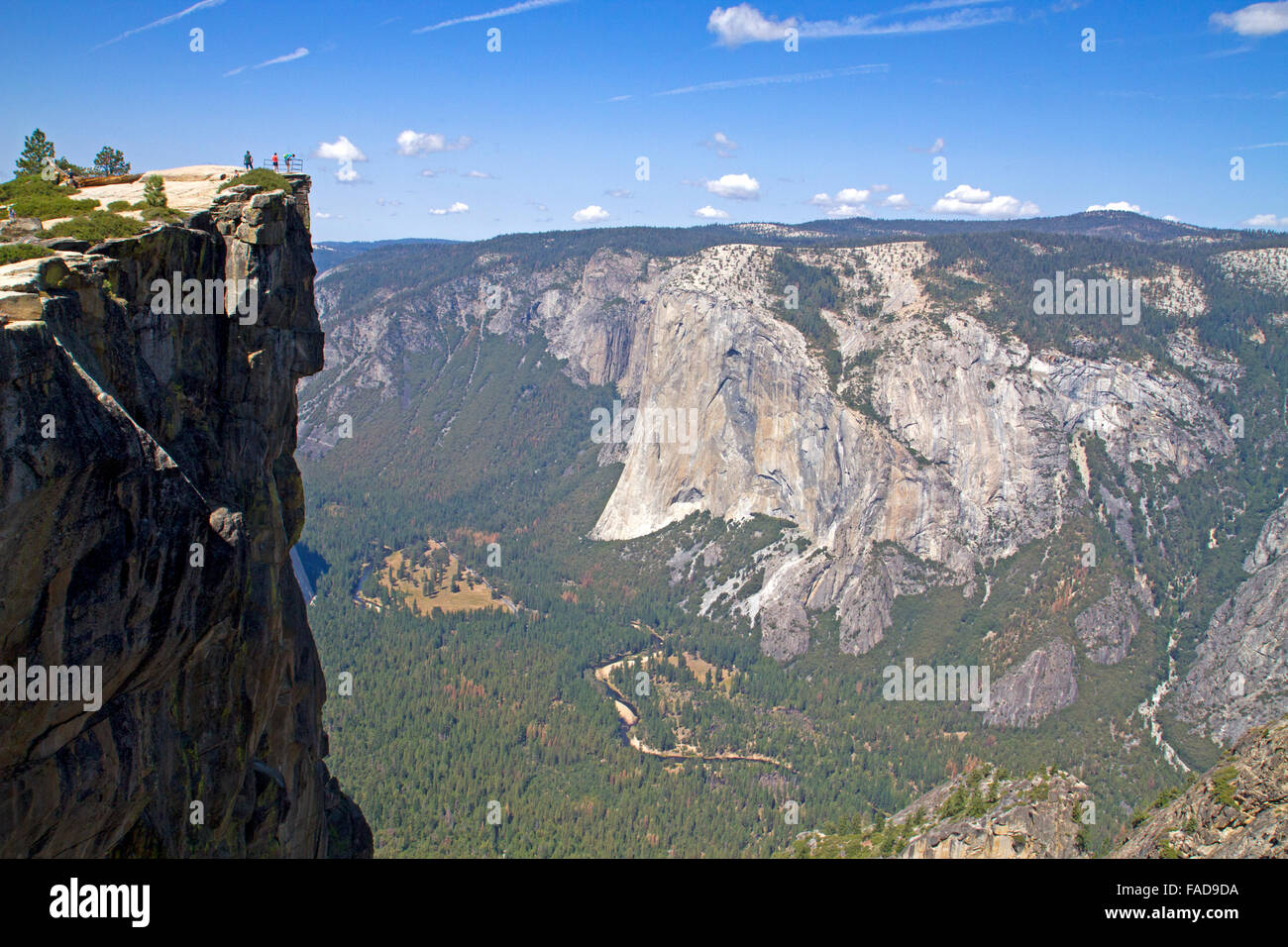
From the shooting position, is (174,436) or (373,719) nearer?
(174,436)

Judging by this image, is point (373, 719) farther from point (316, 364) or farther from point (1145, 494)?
point (1145, 494)

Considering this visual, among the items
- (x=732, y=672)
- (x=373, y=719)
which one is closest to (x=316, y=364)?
(x=373, y=719)

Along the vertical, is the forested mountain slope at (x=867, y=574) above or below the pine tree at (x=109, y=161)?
below

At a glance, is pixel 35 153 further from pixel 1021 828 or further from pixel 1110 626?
pixel 1110 626

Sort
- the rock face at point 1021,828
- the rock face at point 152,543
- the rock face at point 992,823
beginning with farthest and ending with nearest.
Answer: the rock face at point 992,823 < the rock face at point 1021,828 < the rock face at point 152,543

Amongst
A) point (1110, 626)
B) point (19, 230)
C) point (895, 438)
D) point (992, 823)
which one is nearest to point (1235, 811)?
point (992, 823)

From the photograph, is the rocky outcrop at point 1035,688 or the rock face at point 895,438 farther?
the rock face at point 895,438

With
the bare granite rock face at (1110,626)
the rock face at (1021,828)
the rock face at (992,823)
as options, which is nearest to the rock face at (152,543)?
the rock face at (1021,828)

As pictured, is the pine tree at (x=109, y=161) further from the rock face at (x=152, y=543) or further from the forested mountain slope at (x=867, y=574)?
the forested mountain slope at (x=867, y=574)
